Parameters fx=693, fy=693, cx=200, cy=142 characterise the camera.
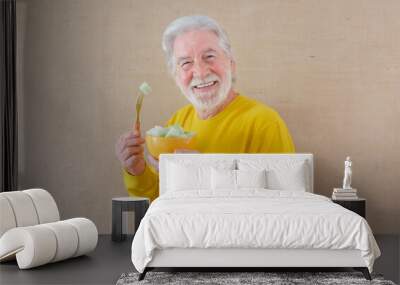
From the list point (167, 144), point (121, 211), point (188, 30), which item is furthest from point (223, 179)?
point (188, 30)

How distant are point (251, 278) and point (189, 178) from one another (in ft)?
5.83

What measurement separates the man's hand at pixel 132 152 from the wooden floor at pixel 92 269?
3.67 feet

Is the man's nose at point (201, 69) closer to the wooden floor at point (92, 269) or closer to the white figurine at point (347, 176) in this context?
the white figurine at point (347, 176)

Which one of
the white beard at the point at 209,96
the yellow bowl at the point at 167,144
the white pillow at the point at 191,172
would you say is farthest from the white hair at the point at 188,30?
the white pillow at the point at 191,172

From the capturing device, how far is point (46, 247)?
5.28m

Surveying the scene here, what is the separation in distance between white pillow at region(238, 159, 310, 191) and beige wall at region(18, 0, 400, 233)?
579 millimetres

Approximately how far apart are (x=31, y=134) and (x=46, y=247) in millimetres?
2323

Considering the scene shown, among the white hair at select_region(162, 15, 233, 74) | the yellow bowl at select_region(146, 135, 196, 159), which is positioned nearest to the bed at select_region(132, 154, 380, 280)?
the yellow bowl at select_region(146, 135, 196, 159)

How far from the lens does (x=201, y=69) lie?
716 cm

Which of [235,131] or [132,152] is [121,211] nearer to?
[132,152]

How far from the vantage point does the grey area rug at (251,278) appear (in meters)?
4.78

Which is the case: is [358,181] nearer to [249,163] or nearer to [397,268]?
[249,163]

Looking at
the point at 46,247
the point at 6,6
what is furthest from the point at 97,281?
the point at 6,6

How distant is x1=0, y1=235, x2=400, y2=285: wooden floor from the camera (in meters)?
4.96
